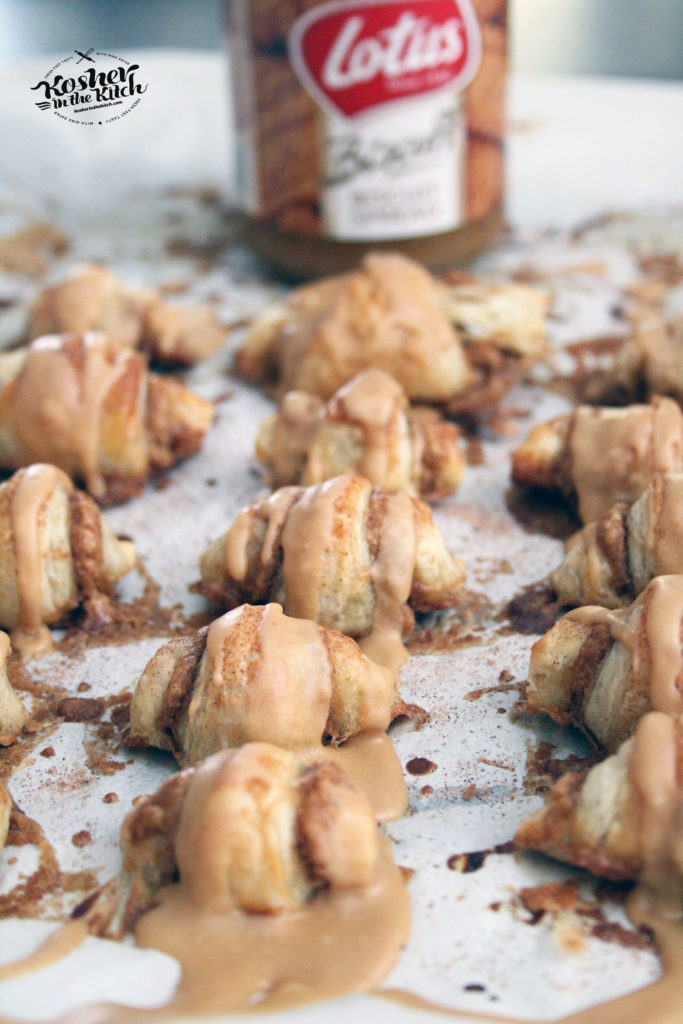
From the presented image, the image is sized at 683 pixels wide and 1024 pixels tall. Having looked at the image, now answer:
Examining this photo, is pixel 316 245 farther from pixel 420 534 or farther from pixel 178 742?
pixel 178 742

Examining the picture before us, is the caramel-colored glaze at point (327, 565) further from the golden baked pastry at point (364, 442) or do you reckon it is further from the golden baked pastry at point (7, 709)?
the golden baked pastry at point (7, 709)

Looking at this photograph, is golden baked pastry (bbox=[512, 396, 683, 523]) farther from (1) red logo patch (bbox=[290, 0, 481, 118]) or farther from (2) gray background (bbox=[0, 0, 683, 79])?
(2) gray background (bbox=[0, 0, 683, 79])

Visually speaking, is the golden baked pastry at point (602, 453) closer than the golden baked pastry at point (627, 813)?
No

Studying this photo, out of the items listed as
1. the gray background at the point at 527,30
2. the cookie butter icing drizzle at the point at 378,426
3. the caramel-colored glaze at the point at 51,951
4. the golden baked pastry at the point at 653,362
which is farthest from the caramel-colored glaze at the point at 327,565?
the gray background at the point at 527,30

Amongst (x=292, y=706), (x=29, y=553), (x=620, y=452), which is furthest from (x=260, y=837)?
(x=620, y=452)

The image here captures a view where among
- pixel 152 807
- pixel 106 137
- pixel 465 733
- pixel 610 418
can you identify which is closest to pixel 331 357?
pixel 610 418
